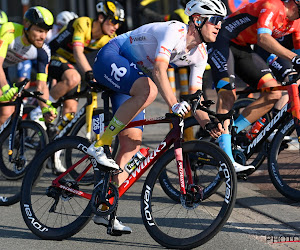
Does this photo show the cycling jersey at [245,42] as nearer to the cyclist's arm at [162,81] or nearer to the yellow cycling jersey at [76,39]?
the yellow cycling jersey at [76,39]

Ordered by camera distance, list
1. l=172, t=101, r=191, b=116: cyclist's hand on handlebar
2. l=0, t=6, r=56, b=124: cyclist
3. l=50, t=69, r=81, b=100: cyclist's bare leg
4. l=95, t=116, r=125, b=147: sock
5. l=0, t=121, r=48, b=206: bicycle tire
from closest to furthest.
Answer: l=172, t=101, r=191, b=116: cyclist's hand on handlebar < l=95, t=116, r=125, b=147: sock < l=0, t=121, r=48, b=206: bicycle tire < l=0, t=6, r=56, b=124: cyclist < l=50, t=69, r=81, b=100: cyclist's bare leg

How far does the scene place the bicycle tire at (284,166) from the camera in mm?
6623

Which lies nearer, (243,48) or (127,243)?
(127,243)

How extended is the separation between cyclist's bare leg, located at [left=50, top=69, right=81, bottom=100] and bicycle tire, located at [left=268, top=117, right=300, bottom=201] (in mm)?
3090

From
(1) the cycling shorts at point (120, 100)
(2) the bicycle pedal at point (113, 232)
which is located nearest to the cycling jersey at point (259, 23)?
(1) the cycling shorts at point (120, 100)

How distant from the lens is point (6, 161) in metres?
7.96

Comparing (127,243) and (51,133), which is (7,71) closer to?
(51,133)

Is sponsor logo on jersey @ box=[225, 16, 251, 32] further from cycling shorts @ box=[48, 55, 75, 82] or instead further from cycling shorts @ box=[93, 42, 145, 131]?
cycling shorts @ box=[48, 55, 75, 82]

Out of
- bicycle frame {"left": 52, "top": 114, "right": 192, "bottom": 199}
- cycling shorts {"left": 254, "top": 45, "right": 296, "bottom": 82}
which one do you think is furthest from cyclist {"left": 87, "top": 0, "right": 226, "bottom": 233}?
cycling shorts {"left": 254, "top": 45, "right": 296, "bottom": 82}

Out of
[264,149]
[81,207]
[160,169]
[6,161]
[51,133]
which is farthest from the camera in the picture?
[51,133]

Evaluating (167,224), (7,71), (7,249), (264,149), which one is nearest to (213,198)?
(264,149)

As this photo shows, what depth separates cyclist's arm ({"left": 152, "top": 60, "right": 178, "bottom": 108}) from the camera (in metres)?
5.29

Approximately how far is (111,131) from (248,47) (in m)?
2.85

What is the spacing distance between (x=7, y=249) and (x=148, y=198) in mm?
1169
